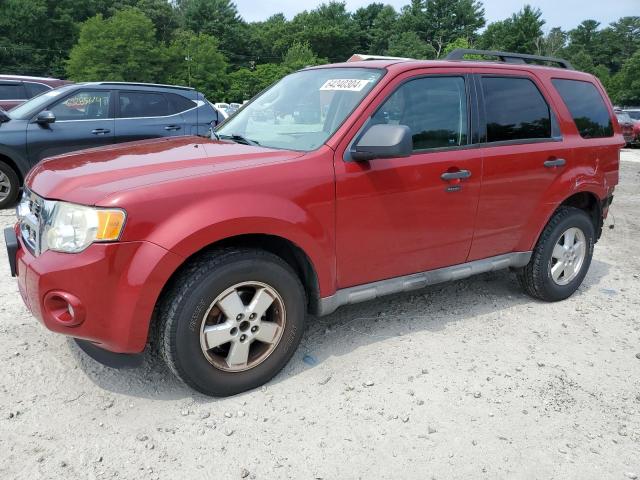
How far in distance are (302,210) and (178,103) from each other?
6.12 metres

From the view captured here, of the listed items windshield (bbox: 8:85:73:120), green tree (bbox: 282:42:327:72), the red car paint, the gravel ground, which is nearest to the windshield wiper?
the red car paint

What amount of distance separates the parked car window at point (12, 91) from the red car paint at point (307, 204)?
794 centimetres

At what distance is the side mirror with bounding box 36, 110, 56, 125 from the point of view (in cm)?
704

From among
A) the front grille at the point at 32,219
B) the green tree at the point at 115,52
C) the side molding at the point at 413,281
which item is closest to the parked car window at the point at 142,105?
the front grille at the point at 32,219

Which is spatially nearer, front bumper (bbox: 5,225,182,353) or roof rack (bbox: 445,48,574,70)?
A: front bumper (bbox: 5,225,182,353)

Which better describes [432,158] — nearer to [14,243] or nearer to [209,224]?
[209,224]

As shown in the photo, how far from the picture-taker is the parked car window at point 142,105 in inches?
310

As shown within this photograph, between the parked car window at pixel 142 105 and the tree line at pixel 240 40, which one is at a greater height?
the tree line at pixel 240 40

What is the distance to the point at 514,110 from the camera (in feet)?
12.9

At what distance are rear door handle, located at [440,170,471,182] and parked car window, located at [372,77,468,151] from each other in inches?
7.5

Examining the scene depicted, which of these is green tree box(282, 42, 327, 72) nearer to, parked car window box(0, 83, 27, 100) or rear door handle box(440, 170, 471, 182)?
parked car window box(0, 83, 27, 100)

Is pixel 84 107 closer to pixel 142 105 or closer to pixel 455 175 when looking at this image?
A: pixel 142 105

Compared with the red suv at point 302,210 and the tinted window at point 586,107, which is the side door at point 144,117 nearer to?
the red suv at point 302,210

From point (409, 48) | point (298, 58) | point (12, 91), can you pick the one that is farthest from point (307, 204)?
point (409, 48)
